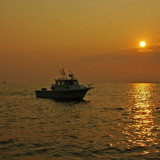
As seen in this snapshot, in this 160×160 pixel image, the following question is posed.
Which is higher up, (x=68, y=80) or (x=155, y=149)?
(x=68, y=80)

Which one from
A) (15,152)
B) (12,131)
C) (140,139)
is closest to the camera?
(15,152)

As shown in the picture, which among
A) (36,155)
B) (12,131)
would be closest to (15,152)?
(36,155)

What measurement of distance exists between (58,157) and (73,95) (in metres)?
32.6

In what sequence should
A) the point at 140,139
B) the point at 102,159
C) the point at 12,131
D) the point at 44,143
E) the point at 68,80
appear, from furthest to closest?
the point at 68,80, the point at 12,131, the point at 140,139, the point at 44,143, the point at 102,159

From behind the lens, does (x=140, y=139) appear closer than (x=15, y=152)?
No

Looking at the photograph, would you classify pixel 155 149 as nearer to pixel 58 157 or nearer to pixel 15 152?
pixel 58 157

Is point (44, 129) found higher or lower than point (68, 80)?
lower

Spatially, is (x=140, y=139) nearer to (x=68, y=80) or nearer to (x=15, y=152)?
(x=15, y=152)

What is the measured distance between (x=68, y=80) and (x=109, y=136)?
28.6 metres

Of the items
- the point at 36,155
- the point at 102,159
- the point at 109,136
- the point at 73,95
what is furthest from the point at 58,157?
the point at 73,95

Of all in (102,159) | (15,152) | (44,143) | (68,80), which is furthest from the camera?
(68,80)

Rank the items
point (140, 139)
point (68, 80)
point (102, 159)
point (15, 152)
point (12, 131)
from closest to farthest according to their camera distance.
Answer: point (102, 159), point (15, 152), point (140, 139), point (12, 131), point (68, 80)

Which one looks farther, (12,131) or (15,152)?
(12,131)

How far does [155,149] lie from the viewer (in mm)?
12672
